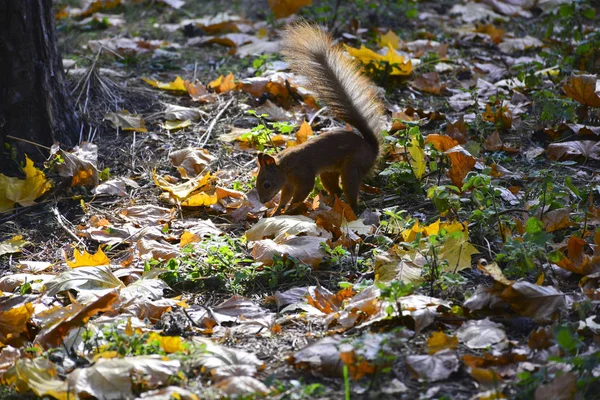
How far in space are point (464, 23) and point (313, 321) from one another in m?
4.83

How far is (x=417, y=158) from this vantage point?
3.54 m

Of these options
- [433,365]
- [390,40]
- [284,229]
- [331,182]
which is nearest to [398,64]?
[390,40]

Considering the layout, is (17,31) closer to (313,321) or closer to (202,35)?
(313,321)

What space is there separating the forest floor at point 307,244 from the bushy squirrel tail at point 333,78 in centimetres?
19

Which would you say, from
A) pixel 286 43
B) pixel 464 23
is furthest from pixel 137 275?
pixel 464 23

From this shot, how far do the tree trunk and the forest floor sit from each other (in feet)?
0.76

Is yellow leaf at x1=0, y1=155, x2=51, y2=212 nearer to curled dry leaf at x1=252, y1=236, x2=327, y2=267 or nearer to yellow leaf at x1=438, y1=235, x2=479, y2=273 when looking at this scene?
curled dry leaf at x1=252, y1=236, x2=327, y2=267

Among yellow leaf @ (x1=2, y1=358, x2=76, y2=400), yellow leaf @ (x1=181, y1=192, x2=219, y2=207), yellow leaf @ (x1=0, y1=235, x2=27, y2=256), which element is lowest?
yellow leaf @ (x1=0, y1=235, x2=27, y2=256)

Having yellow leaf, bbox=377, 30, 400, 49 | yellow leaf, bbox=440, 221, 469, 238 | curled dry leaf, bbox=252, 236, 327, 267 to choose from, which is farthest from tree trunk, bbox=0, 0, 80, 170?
yellow leaf, bbox=377, 30, 400, 49

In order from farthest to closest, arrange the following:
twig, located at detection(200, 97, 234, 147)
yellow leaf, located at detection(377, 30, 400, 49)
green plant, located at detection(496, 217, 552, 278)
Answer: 1. yellow leaf, located at detection(377, 30, 400, 49)
2. twig, located at detection(200, 97, 234, 147)
3. green plant, located at detection(496, 217, 552, 278)

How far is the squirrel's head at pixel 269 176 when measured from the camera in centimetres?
364

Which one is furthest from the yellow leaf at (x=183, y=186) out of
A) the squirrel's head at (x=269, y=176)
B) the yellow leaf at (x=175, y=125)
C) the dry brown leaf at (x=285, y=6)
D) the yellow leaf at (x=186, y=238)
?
the dry brown leaf at (x=285, y=6)

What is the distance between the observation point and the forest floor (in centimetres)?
210

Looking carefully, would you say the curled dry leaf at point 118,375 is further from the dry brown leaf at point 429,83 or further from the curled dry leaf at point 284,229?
the dry brown leaf at point 429,83
